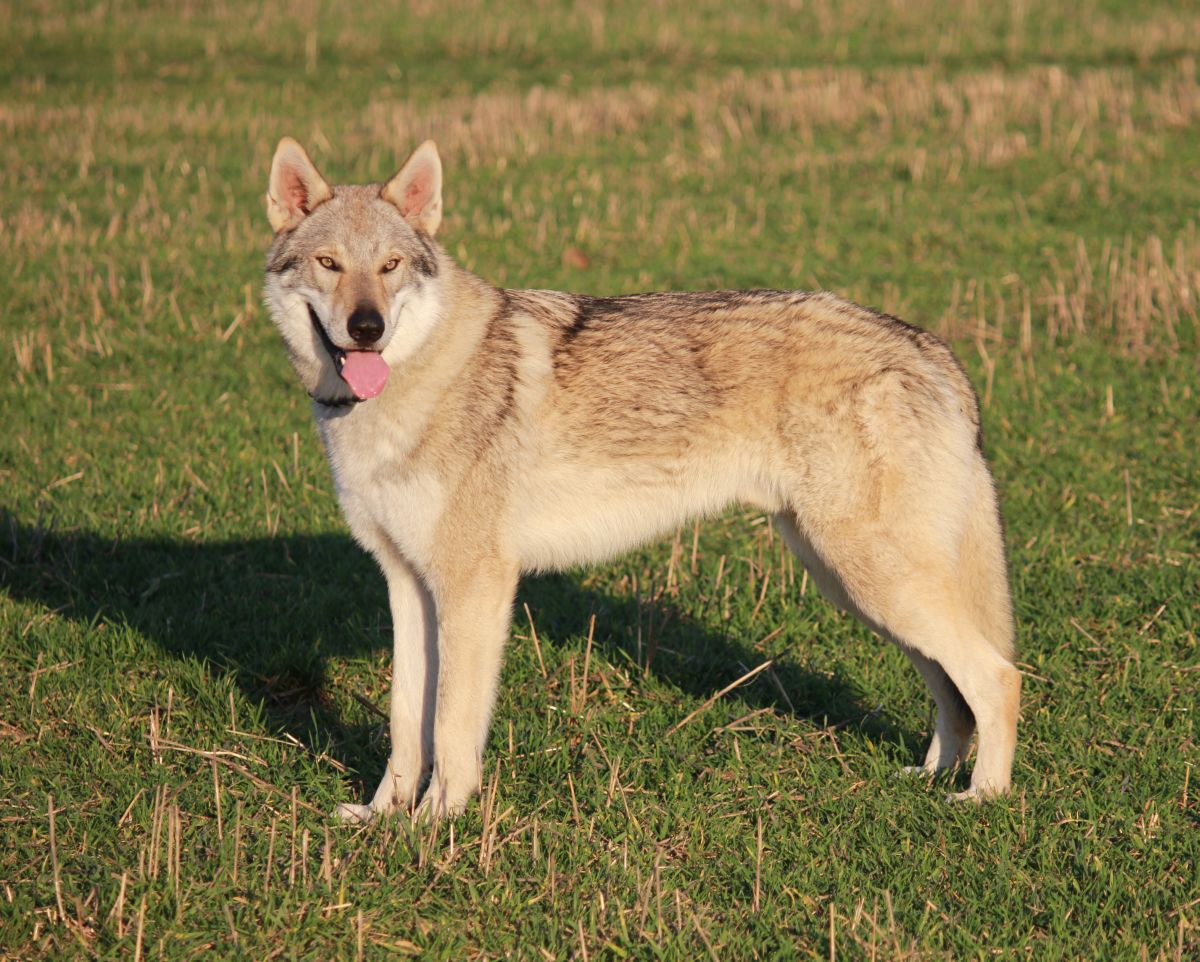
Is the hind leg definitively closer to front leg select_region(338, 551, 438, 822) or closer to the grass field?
the grass field

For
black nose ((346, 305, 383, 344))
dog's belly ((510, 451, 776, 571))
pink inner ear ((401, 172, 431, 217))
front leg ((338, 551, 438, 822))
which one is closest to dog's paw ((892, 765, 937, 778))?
dog's belly ((510, 451, 776, 571))

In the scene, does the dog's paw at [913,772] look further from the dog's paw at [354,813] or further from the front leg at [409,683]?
the dog's paw at [354,813]

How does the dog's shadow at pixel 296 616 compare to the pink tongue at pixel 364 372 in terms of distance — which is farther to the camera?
the dog's shadow at pixel 296 616

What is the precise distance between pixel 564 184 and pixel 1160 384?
7.59 metres

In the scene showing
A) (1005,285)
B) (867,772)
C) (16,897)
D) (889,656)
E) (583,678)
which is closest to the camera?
(16,897)

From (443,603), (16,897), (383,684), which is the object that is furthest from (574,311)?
(16,897)

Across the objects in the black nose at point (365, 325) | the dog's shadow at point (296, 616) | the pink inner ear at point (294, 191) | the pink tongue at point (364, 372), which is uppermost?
→ the pink inner ear at point (294, 191)

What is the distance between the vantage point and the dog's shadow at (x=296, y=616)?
5.79 m

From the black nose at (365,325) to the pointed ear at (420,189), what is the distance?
0.66 metres

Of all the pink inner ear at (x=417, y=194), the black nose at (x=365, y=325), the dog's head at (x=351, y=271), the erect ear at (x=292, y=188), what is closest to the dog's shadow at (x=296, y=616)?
the dog's head at (x=351, y=271)

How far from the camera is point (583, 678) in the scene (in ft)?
18.7

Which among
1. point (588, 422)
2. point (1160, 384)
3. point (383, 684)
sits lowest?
point (383, 684)

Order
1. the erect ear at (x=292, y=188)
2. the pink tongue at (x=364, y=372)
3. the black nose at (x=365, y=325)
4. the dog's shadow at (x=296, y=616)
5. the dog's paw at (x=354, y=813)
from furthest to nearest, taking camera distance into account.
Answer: the dog's shadow at (x=296, y=616), the erect ear at (x=292, y=188), the dog's paw at (x=354, y=813), the pink tongue at (x=364, y=372), the black nose at (x=365, y=325)

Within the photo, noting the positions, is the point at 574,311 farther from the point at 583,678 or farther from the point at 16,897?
the point at 16,897
